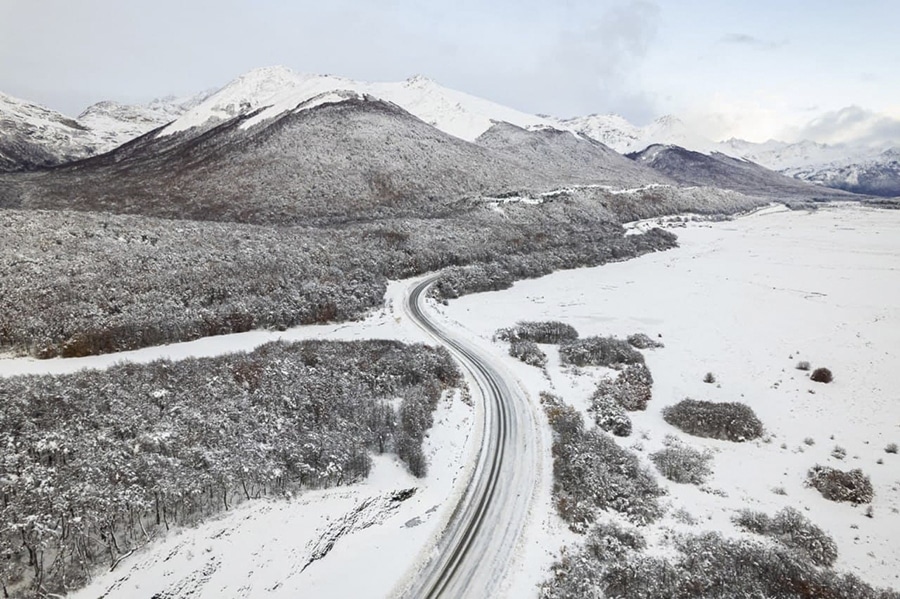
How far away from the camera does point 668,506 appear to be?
19.5 metres

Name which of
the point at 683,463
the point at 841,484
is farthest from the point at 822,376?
the point at 683,463

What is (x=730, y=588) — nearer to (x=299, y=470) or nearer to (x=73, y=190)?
(x=299, y=470)

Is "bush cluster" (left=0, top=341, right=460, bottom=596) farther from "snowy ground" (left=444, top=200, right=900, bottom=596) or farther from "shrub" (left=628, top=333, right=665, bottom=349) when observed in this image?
"shrub" (left=628, top=333, right=665, bottom=349)

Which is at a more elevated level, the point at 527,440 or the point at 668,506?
the point at 527,440

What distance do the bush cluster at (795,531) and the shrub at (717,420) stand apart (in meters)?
6.78

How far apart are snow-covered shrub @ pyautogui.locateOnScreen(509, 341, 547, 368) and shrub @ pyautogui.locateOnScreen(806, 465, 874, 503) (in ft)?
56.0

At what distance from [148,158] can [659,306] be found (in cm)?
13163

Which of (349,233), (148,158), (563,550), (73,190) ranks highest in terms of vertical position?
(148,158)

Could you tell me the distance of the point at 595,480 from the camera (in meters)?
20.3

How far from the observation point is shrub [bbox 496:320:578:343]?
127 feet

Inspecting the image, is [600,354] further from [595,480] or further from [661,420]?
[595,480]

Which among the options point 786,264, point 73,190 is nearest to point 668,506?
point 786,264

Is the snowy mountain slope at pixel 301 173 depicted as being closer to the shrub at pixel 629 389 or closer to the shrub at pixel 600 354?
the shrub at pixel 600 354

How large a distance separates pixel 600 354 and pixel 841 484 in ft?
54.9
